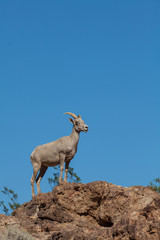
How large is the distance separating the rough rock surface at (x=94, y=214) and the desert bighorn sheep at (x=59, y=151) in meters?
3.52

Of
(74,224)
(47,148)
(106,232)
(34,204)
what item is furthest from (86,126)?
(106,232)

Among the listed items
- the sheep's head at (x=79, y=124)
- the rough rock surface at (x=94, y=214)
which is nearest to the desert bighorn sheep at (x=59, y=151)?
the sheep's head at (x=79, y=124)

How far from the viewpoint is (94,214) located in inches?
490

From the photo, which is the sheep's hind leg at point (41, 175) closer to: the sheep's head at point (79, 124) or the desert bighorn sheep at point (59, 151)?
the desert bighorn sheep at point (59, 151)

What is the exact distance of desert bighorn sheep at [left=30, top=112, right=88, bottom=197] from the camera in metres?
17.0

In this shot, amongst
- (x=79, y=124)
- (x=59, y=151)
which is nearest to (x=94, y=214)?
(x=59, y=151)

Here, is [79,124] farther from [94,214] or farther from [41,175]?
[94,214]

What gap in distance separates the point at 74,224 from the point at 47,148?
5.88 metres

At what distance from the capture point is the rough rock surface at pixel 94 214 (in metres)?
10.1

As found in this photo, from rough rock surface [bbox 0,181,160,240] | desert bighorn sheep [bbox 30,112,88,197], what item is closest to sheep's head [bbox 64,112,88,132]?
desert bighorn sheep [bbox 30,112,88,197]

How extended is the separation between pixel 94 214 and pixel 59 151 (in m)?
5.03

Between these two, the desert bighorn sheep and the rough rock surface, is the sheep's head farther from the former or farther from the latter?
the rough rock surface

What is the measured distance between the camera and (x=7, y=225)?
12.4 meters

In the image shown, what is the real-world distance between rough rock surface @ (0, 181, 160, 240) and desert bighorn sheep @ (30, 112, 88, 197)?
3.52 m
